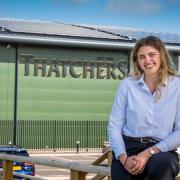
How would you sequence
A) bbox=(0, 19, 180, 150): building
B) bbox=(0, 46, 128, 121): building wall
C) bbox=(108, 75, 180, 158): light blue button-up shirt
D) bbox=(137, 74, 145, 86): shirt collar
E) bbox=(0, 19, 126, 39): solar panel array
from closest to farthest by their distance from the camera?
1. bbox=(108, 75, 180, 158): light blue button-up shirt
2. bbox=(137, 74, 145, 86): shirt collar
3. bbox=(0, 19, 180, 150): building
4. bbox=(0, 46, 128, 121): building wall
5. bbox=(0, 19, 126, 39): solar panel array

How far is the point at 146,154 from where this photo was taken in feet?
11.8

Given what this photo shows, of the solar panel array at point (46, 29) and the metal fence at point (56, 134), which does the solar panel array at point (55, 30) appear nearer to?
the solar panel array at point (46, 29)

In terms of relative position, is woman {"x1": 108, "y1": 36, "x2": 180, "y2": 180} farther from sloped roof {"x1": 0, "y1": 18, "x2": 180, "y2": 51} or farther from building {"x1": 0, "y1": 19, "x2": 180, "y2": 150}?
building {"x1": 0, "y1": 19, "x2": 180, "y2": 150}

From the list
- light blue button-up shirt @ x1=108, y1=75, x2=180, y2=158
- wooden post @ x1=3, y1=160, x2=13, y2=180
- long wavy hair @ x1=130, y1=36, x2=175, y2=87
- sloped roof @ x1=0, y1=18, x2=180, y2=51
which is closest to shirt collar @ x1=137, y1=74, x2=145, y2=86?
light blue button-up shirt @ x1=108, y1=75, x2=180, y2=158

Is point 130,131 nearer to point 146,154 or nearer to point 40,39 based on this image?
point 146,154

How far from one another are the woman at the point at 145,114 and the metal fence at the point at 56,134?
38.0 meters

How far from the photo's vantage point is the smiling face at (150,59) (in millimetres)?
3824

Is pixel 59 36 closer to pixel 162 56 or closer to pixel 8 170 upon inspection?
pixel 8 170

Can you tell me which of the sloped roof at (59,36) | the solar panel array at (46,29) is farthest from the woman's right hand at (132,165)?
the solar panel array at (46,29)

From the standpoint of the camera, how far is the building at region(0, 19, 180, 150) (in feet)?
139

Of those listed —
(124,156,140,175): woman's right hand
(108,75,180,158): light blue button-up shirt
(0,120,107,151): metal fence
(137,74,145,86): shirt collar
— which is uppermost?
(137,74,145,86): shirt collar

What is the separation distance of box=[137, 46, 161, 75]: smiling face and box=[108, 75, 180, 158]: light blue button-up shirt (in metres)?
0.08

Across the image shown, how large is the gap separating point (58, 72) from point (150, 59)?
40.7m

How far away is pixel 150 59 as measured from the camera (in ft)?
12.6
